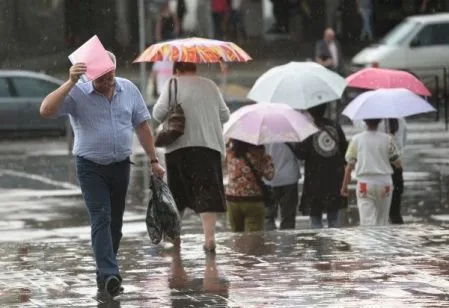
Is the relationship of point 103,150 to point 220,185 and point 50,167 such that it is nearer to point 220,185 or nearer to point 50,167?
point 220,185

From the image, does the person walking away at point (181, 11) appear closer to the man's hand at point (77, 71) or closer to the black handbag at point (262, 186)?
the black handbag at point (262, 186)

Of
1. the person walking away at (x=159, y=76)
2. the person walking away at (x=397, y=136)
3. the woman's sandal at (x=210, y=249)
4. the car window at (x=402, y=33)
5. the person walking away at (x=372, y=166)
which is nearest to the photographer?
the woman's sandal at (x=210, y=249)

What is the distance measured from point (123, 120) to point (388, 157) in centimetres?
409

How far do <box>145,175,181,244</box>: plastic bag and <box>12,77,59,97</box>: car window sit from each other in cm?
1920

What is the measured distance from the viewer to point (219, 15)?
41.8 meters

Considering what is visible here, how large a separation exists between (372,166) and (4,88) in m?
17.2

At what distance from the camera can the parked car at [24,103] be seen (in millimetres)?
29641

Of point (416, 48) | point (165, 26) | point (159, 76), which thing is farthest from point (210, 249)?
point (165, 26)

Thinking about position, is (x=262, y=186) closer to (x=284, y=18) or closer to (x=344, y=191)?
(x=344, y=191)

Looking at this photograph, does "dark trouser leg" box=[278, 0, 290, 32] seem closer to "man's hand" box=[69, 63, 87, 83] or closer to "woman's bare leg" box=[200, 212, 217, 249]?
"woman's bare leg" box=[200, 212, 217, 249]

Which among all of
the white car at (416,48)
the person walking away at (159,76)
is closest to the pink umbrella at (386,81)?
the person walking away at (159,76)

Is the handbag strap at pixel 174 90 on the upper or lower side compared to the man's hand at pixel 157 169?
upper

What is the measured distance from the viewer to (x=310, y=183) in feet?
47.0

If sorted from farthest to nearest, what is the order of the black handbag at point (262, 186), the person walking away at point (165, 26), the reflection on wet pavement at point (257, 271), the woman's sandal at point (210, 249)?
the person walking away at point (165, 26)
the black handbag at point (262, 186)
the woman's sandal at point (210, 249)
the reflection on wet pavement at point (257, 271)
